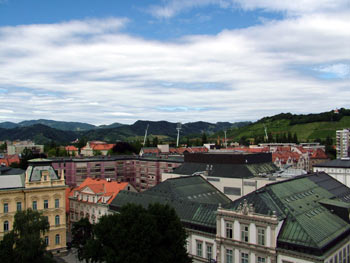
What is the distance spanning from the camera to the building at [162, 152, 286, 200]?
238 feet

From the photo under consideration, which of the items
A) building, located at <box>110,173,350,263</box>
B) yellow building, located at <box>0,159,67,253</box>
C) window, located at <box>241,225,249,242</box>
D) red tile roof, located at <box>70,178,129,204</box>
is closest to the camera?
building, located at <box>110,173,350,263</box>

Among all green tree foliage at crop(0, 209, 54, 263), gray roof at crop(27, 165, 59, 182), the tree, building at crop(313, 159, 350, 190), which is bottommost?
the tree

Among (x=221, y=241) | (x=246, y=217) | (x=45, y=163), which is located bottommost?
(x=221, y=241)

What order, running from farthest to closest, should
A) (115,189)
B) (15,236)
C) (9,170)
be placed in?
(115,189)
(9,170)
(15,236)

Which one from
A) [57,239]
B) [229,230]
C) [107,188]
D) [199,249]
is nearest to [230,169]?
[199,249]

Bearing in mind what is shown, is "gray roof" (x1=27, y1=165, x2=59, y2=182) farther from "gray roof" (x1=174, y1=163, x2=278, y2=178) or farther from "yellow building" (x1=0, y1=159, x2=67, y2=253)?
"gray roof" (x1=174, y1=163, x2=278, y2=178)

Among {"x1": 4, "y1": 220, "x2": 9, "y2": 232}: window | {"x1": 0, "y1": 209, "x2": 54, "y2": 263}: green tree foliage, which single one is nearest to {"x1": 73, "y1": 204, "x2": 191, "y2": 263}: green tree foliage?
{"x1": 0, "y1": 209, "x2": 54, "y2": 263}: green tree foliage

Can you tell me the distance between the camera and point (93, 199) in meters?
82.4

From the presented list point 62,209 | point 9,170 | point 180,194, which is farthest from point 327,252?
point 9,170

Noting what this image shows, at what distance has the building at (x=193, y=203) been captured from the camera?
5338 cm

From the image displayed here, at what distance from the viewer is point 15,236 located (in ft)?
162

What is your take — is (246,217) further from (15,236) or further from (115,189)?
(115,189)

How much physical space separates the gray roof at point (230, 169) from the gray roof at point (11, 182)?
38.1 metres

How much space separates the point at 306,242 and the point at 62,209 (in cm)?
5019
